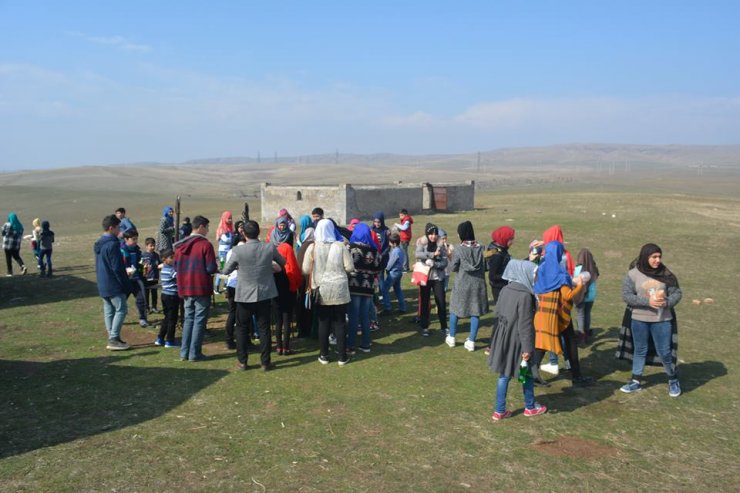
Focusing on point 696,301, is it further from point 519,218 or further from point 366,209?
point 366,209

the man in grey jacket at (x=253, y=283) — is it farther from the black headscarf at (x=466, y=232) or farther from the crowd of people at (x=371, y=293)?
the black headscarf at (x=466, y=232)

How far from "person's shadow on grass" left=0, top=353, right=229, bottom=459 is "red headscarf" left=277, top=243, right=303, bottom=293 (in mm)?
1569

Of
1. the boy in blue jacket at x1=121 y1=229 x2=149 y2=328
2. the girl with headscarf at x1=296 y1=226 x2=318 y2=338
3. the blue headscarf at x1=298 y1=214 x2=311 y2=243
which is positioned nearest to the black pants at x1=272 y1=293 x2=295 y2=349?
the girl with headscarf at x1=296 y1=226 x2=318 y2=338

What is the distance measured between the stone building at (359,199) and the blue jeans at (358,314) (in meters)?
15.8

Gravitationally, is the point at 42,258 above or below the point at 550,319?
below

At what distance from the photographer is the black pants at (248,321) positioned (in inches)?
286

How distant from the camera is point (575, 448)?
215 inches

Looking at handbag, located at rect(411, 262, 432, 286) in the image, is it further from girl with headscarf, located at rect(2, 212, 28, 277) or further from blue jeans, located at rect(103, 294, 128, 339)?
girl with headscarf, located at rect(2, 212, 28, 277)

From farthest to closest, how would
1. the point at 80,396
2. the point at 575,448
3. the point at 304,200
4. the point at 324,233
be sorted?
1. the point at 304,200
2. the point at 324,233
3. the point at 80,396
4. the point at 575,448

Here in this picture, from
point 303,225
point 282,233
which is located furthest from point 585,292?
point 282,233

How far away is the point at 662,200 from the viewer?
29.7 meters

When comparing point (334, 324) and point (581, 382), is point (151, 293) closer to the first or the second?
point (334, 324)

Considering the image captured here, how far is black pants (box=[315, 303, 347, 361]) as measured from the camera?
7570mm

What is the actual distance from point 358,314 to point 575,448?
12.1 feet
